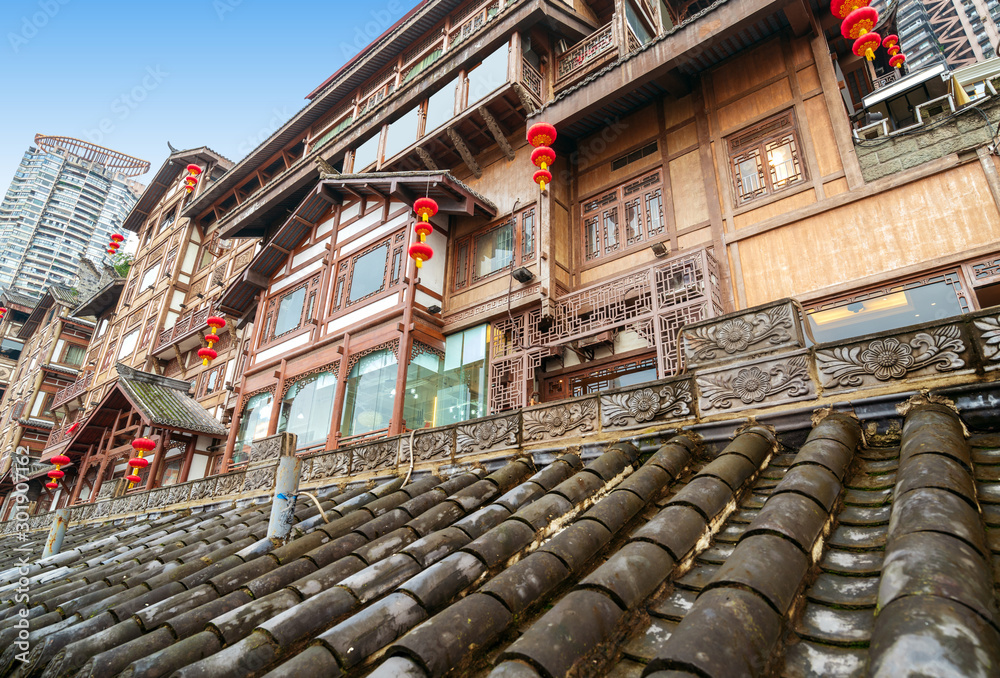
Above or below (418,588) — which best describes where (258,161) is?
above

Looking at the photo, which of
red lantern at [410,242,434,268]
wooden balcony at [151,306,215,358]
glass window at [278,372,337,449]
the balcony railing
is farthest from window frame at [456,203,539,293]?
the balcony railing

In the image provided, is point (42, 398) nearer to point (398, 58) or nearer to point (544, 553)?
point (398, 58)

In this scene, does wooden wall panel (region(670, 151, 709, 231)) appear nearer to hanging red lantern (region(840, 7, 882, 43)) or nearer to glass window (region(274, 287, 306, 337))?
hanging red lantern (region(840, 7, 882, 43))

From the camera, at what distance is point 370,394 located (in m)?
11.4

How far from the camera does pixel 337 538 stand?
16.9 ft

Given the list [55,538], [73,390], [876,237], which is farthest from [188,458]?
[876,237]

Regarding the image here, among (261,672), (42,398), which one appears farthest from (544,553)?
(42,398)

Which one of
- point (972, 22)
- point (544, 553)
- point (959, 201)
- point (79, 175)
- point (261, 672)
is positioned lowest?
point (261, 672)

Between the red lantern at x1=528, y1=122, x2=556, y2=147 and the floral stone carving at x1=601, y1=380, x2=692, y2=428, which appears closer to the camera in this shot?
the floral stone carving at x1=601, y1=380, x2=692, y2=428

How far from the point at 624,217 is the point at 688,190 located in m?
1.33

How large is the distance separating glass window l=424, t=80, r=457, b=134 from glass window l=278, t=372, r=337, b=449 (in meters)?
6.78

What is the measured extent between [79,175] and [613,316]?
300 ft

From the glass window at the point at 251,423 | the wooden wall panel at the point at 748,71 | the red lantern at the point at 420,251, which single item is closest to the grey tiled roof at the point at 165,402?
the glass window at the point at 251,423

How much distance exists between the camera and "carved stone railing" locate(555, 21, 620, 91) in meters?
12.7
